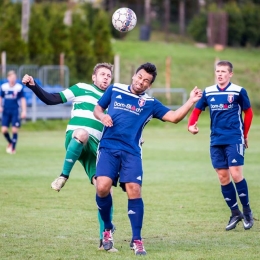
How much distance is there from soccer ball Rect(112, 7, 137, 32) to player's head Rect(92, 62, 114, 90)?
160 centimetres

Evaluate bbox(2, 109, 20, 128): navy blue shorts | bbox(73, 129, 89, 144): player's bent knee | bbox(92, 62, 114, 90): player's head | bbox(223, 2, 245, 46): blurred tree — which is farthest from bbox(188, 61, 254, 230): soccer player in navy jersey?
bbox(223, 2, 245, 46): blurred tree

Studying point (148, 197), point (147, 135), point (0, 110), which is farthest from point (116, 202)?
point (147, 135)

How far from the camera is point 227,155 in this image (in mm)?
9648

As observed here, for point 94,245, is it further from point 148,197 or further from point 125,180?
point 148,197

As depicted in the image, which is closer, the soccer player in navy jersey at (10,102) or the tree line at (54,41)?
the soccer player in navy jersey at (10,102)

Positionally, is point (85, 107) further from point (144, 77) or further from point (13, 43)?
point (13, 43)

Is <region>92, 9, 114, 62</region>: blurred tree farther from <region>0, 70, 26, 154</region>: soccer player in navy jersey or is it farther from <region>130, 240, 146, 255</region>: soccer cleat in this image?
<region>130, 240, 146, 255</region>: soccer cleat

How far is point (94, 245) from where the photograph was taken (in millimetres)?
8242

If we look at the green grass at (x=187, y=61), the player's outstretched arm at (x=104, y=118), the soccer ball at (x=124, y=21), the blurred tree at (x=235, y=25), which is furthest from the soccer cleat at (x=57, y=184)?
the blurred tree at (x=235, y=25)

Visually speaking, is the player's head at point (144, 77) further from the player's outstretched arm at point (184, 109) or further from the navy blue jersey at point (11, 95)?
the navy blue jersey at point (11, 95)

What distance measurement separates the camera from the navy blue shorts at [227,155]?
958cm

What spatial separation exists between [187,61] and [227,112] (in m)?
38.6

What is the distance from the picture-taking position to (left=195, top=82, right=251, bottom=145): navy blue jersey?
962 centimetres

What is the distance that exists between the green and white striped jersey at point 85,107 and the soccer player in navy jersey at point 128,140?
73 centimetres
